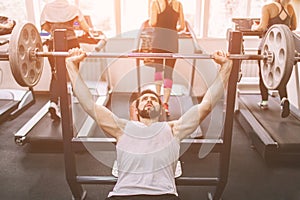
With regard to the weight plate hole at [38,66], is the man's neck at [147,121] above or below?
below

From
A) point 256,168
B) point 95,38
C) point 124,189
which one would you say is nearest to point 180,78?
point 95,38

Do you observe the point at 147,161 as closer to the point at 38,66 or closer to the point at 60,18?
the point at 38,66

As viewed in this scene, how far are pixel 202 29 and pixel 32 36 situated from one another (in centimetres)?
294

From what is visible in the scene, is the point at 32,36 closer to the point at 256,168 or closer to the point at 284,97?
the point at 256,168

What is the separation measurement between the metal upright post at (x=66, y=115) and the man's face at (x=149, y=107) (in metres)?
0.52

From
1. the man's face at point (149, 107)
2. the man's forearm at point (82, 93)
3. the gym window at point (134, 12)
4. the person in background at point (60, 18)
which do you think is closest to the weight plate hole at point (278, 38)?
the man's face at point (149, 107)

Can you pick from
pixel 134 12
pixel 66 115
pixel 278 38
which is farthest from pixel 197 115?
pixel 134 12

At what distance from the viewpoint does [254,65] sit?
459 cm

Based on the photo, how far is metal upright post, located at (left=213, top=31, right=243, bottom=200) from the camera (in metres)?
1.91

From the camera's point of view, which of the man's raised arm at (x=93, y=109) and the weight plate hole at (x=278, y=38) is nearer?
the man's raised arm at (x=93, y=109)

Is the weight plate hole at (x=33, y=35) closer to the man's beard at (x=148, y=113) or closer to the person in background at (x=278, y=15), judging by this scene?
the man's beard at (x=148, y=113)

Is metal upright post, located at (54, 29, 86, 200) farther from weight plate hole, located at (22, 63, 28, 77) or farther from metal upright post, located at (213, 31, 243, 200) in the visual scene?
metal upright post, located at (213, 31, 243, 200)

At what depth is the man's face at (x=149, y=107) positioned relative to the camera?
169 cm

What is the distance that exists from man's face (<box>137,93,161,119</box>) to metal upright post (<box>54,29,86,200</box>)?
52 centimetres
